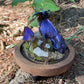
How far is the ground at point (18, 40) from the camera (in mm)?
1262

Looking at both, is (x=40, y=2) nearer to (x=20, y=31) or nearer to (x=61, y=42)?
(x=61, y=42)

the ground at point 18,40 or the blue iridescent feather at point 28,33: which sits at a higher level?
the blue iridescent feather at point 28,33

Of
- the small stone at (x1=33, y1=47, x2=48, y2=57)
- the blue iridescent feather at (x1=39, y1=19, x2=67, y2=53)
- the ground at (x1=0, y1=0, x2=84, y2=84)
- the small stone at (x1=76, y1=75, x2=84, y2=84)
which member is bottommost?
the small stone at (x1=76, y1=75, x2=84, y2=84)

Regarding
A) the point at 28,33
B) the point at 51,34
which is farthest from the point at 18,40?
the point at 51,34

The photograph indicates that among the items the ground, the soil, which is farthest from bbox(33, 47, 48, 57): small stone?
the ground

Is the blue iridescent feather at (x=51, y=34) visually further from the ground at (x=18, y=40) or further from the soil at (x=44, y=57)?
the ground at (x=18, y=40)

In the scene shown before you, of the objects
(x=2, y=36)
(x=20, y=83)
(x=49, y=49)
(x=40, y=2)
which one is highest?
(x=40, y=2)

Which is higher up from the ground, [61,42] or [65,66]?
[61,42]

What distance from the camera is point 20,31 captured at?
6.47 feet

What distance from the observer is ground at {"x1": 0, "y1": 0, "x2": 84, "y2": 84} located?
1262 millimetres

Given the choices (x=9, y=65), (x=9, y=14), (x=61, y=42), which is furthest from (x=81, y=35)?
(x=9, y=14)

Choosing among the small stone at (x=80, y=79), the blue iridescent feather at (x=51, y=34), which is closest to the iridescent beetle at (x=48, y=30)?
the blue iridescent feather at (x=51, y=34)

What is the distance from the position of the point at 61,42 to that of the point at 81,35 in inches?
29.8

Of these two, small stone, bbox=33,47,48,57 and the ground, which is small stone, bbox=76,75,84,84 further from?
small stone, bbox=33,47,48,57
